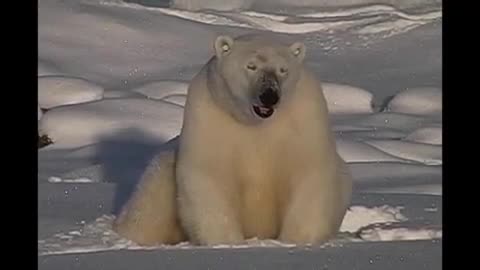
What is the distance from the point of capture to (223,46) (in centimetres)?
445

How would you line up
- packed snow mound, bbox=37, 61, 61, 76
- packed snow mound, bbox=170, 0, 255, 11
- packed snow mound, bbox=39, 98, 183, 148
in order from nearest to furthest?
packed snow mound, bbox=39, 98, 183, 148 < packed snow mound, bbox=37, 61, 61, 76 < packed snow mound, bbox=170, 0, 255, 11

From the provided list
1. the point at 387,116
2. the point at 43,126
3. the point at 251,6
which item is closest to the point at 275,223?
the point at 43,126

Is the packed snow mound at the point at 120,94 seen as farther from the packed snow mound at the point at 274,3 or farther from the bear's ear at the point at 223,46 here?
the packed snow mound at the point at 274,3

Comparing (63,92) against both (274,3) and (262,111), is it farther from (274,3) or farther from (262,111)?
(274,3)

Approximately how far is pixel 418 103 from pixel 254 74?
10139 mm

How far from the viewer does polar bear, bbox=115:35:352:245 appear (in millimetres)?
4262

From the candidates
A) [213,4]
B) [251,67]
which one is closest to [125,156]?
[251,67]

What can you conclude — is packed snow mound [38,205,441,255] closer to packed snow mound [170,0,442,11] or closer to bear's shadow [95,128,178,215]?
bear's shadow [95,128,178,215]

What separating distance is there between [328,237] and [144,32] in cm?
1678

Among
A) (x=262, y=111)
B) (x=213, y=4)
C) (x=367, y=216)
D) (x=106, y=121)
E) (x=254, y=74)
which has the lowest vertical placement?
(x=213, y=4)

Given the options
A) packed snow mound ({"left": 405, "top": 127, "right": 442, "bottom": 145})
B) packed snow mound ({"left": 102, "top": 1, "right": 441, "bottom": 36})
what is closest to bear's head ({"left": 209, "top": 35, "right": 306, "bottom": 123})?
packed snow mound ({"left": 405, "top": 127, "right": 442, "bottom": 145})

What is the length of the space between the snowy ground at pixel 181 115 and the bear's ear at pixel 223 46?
83 centimetres

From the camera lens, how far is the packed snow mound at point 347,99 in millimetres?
14156

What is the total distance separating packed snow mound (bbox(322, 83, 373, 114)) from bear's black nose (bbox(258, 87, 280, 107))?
9.58 meters
